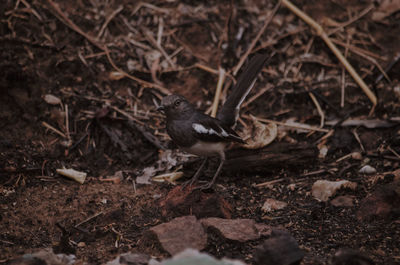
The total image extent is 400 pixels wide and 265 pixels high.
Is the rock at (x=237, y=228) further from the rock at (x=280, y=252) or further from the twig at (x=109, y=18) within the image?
the twig at (x=109, y=18)

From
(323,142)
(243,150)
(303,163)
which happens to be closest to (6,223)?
(243,150)

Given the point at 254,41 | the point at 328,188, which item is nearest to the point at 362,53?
the point at 254,41

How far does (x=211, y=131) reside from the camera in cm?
421

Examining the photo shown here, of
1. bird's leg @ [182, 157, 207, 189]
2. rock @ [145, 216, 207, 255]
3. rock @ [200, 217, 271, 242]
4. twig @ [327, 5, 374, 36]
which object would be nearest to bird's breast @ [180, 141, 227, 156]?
bird's leg @ [182, 157, 207, 189]

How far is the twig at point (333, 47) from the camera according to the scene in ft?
18.7

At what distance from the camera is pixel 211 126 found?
4.30m

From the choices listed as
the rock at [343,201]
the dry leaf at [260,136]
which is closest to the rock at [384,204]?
the rock at [343,201]

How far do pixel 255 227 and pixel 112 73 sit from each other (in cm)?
321

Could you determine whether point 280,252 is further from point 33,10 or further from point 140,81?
point 33,10

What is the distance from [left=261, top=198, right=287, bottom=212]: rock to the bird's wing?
2.27 ft

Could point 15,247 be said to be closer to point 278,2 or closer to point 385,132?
point 385,132

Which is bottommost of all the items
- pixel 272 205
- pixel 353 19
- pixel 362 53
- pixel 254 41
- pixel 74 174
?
pixel 74 174

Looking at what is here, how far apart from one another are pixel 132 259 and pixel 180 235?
407 mm

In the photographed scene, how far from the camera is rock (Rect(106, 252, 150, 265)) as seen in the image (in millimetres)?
2895
